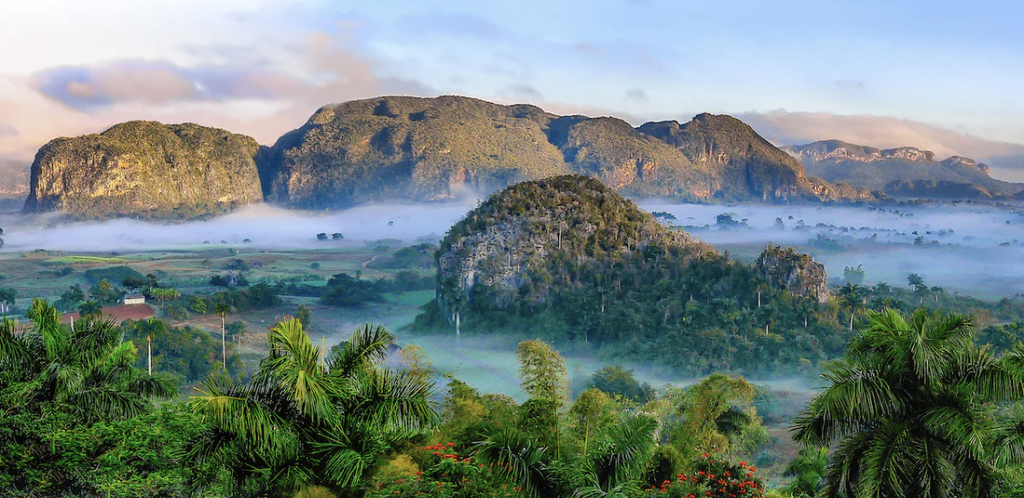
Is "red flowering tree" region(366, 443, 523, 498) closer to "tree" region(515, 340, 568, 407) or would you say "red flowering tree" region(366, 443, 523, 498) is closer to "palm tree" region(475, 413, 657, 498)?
"palm tree" region(475, 413, 657, 498)

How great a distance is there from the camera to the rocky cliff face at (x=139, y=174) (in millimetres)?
143000

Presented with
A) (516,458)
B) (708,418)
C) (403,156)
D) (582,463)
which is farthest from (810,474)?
(403,156)

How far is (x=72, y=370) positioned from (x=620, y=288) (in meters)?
44.8

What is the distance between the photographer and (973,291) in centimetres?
7956

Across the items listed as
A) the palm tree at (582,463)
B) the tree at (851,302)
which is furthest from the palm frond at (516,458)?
the tree at (851,302)

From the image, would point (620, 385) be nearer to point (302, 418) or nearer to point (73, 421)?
point (73, 421)

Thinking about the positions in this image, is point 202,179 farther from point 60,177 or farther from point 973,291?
point 973,291

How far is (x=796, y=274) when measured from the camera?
157 feet

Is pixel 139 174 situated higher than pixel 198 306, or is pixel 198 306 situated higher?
pixel 139 174

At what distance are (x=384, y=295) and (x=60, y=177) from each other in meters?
97.3

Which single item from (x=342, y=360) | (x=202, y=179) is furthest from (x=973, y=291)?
(x=202, y=179)

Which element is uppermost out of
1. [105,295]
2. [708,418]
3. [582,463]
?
[582,463]

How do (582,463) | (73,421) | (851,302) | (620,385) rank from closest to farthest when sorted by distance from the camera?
1. (582,463)
2. (73,421)
3. (620,385)
4. (851,302)

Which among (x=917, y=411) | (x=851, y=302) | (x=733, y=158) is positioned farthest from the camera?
(x=733, y=158)
